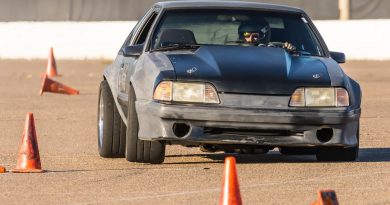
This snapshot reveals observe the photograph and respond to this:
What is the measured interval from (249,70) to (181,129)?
2.49ft

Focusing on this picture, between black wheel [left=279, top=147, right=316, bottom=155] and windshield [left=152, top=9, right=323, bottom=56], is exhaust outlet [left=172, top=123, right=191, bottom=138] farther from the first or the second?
windshield [left=152, top=9, right=323, bottom=56]

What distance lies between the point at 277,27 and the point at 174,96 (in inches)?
76.7

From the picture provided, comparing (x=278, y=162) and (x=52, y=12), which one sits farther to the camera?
(x=52, y=12)

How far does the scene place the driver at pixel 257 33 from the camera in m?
12.2

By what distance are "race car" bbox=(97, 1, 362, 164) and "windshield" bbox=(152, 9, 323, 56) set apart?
0.01m

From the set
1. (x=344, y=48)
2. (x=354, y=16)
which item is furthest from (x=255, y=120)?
(x=354, y=16)

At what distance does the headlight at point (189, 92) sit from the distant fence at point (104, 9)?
2364cm

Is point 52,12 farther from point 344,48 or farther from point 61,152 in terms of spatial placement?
point 61,152

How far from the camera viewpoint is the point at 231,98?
10.9 metres

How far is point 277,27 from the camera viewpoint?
41.2ft

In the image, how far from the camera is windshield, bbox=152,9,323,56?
12.2 m

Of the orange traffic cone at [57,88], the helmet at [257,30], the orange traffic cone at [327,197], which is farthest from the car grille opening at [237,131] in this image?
the orange traffic cone at [57,88]

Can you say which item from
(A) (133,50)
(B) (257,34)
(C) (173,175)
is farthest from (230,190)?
(B) (257,34)

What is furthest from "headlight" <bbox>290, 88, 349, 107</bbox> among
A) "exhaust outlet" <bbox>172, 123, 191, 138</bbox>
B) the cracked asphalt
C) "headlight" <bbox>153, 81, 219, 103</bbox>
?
"exhaust outlet" <bbox>172, 123, 191, 138</bbox>
